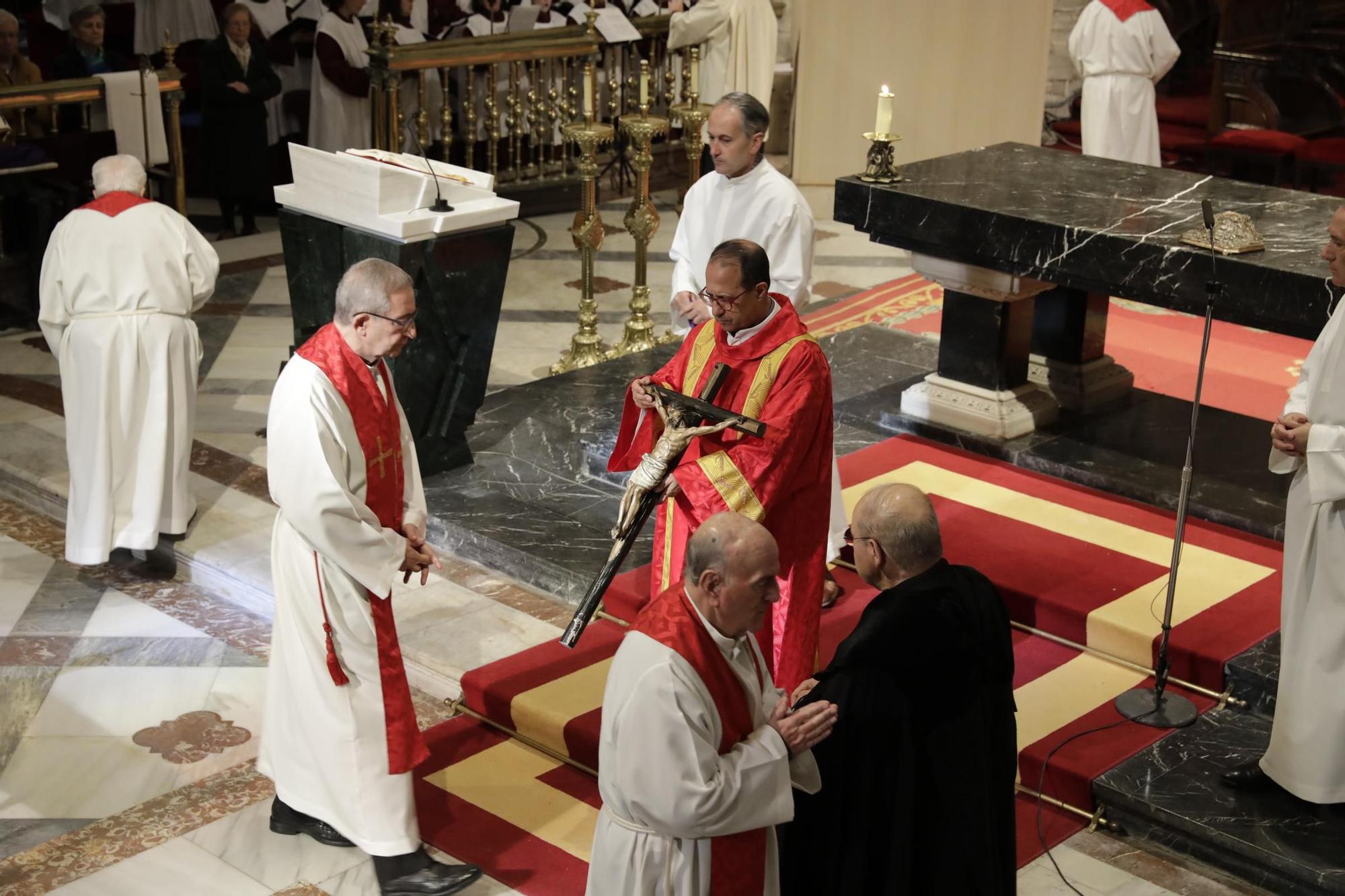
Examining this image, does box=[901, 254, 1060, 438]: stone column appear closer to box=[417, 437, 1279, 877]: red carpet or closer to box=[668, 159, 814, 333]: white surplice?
box=[417, 437, 1279, 877]: red carpet

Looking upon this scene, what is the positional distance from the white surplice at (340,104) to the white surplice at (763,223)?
560 cm

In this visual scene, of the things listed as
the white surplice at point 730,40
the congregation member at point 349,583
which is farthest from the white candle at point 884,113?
the white surplice at point 730,40

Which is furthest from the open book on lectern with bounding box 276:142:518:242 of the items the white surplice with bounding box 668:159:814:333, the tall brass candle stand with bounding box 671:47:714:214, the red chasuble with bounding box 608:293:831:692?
the red chasuble with bounding box 608:293:831:692

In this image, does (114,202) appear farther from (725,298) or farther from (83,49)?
(83,49)

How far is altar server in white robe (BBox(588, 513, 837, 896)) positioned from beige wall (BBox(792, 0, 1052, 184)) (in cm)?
868

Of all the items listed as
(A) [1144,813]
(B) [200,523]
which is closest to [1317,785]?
(A) [1144,813]

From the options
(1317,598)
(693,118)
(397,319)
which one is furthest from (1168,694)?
(693,118)

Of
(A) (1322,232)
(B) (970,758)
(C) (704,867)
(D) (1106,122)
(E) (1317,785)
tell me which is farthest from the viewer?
(D) (1106,122)

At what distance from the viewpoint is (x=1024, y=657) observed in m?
5.37

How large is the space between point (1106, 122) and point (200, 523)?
643 cm

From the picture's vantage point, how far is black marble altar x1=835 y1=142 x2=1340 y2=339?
5.66 meters

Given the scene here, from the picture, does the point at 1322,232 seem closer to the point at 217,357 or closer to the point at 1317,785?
the point at 1317,785

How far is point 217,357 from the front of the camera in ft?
27.6

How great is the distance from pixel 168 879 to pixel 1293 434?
3.19 m
